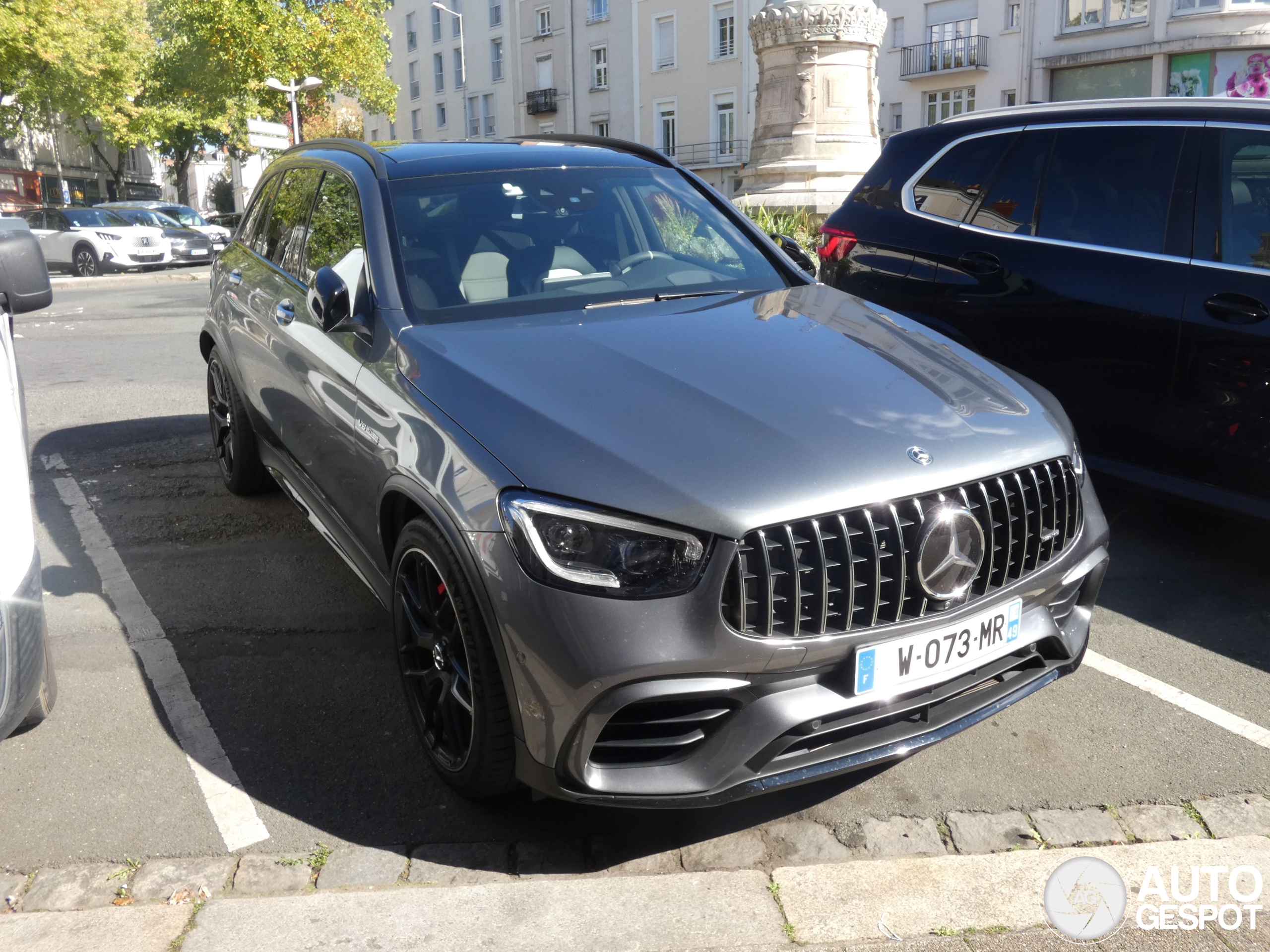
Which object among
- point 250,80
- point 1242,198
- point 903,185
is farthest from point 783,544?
point 250,80

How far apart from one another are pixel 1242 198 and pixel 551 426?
3029mm

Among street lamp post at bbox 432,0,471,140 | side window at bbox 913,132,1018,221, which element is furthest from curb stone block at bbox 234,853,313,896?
street lamp post at bbox 432,0,471,140

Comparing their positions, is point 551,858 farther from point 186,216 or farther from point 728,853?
point 186,216

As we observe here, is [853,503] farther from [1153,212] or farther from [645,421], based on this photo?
[1153,212]

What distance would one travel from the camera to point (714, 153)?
1849 inches

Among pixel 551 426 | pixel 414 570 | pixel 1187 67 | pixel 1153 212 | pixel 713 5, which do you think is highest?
pixel 713 5

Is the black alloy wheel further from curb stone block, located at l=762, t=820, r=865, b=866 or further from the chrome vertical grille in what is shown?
the chrome vertical grille

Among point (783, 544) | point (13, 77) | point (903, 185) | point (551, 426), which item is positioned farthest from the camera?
point (13, 77)

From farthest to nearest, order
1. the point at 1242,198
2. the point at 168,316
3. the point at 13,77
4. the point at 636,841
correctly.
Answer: the point at 13,77, the point at 168,316, the point at 1242,198, the point at 636,841

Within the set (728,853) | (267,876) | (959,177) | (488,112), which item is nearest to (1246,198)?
(959,177)

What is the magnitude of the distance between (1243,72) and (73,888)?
3915 cm

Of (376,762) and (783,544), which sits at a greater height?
(783,544)

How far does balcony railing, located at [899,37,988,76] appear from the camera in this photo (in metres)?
38.8

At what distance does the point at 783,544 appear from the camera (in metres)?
2.50
